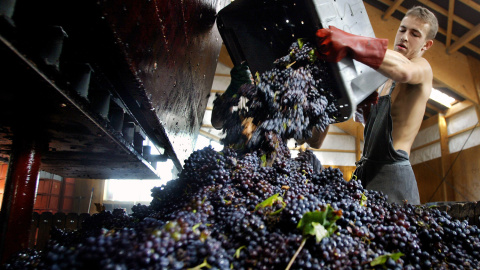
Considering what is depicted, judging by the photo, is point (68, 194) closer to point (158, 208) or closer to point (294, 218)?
point (158, 208)

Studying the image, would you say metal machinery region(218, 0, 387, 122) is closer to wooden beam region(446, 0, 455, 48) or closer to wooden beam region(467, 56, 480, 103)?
wooden beam region(446, 0, 455, 48)

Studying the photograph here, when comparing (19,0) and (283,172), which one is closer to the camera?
(19,0)

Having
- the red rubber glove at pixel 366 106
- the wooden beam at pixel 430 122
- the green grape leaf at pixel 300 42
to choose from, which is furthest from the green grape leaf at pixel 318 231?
the wooden beam at pixel 430 122

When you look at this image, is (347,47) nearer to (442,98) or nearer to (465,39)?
(465,39)

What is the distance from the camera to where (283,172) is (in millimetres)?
1092

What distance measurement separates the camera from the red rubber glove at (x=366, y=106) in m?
2.07

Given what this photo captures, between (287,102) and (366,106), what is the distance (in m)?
1.19

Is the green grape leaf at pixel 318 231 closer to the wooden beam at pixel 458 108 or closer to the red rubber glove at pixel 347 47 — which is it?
the red rubber glove at pixel 347 47

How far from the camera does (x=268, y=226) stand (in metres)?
0.78

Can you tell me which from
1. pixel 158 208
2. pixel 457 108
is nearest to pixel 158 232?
pixel 158 208

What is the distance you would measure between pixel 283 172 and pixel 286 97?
37 centimetres

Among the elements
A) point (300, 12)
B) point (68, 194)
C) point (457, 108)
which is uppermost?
point (457, 108)

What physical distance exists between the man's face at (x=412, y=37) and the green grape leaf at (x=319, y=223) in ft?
5.82

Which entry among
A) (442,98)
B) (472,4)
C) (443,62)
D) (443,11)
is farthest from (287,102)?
(442,98)
